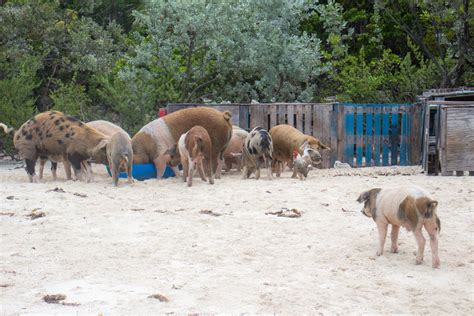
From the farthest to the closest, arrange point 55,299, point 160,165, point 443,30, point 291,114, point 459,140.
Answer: point 443,30 < point 291,114 < point 160,165 < point 459,140 < point 55,299

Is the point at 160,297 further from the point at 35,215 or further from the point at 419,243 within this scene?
the point at 35,215

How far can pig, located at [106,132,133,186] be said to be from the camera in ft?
40.7

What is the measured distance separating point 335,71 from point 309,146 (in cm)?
761

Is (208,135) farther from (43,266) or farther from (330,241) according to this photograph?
(43,266)

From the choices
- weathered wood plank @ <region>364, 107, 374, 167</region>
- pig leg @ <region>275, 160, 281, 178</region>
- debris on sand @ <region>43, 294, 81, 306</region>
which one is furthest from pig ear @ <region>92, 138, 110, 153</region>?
debris on sand @ <region>43, 294, 81, 306</region>

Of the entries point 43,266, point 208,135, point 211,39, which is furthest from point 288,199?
point 211,39

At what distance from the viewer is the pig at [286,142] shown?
1370cm

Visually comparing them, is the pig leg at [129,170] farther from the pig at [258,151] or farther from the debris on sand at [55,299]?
the debris on sand at [55,299]

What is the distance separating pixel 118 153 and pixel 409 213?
21.9ft

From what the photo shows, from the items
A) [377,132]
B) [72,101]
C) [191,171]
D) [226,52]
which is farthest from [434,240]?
[72,101]

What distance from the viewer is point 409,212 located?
6852 mm

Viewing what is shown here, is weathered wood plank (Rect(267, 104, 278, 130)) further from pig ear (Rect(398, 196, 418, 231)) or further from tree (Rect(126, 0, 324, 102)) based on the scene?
pig ear (Rect(398, 196, 418, 231))

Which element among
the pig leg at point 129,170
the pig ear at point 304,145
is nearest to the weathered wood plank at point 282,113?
the pig ear at point 304,145

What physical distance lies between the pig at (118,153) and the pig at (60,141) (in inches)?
13.2
